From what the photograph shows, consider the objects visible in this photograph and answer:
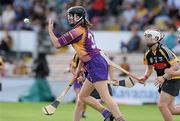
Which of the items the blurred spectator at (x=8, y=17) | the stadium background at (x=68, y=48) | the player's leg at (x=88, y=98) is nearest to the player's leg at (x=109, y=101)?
the player's leg at (x=88, y=98)

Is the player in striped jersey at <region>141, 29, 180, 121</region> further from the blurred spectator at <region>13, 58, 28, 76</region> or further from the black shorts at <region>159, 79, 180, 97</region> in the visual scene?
the blurred spectator at <region>13, 58, 28, 76</region>

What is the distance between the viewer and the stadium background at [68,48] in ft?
76.5

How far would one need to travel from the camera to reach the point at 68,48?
2492cm

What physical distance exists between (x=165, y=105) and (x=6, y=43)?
11.8 m

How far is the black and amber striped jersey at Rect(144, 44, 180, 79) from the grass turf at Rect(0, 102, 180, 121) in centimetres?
350

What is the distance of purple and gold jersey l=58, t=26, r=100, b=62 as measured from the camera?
13062 millimetres

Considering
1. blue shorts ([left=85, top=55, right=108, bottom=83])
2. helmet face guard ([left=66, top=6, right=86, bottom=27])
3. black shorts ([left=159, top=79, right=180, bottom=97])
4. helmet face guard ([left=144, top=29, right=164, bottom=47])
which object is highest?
helmet face guard ([left=66, top=6, right=86, bottom=27])

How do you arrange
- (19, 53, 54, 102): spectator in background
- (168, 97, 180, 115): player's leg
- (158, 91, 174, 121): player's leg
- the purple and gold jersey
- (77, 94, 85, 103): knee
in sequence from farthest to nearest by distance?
(19, 53, 54, 102): spectator in background → (168, 97, 180, 115): player's leg → (77, 94, 85, 103): knee → (158, 91, 174, 121): player's leg → the purple and gold jersey

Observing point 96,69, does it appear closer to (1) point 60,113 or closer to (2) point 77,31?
(2) point 77,31

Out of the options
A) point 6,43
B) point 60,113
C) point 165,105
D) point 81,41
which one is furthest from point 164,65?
point 6,43

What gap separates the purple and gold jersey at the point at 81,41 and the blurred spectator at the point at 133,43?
34.5ft

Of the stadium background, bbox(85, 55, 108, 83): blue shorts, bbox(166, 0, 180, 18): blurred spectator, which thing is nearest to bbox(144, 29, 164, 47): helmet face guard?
bbox(85, 55, 108, 83): blue shorts

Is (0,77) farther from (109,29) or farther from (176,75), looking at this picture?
(176,75)

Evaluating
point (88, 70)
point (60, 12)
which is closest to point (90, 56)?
point (88, 70)
